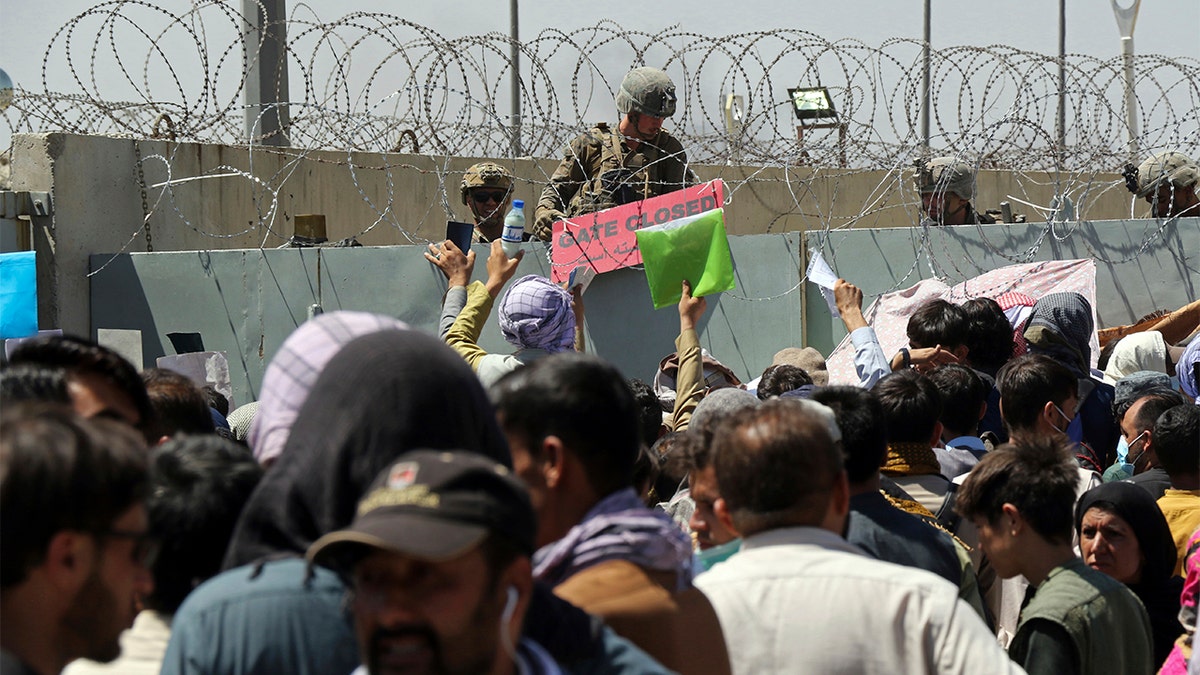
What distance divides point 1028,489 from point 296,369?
1779mm

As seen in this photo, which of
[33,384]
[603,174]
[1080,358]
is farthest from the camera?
[603,174]

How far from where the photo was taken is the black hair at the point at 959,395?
14.1ft

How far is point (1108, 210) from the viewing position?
47.8 ft

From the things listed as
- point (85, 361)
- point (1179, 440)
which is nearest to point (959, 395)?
point (1179, 440)

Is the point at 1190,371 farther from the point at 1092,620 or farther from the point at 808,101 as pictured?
the point at 808,101

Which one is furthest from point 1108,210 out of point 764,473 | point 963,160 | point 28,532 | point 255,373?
point 28,532

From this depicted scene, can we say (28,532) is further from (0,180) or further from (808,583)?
(0,180)

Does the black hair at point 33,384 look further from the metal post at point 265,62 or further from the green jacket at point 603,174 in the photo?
the metal post at point 265,62


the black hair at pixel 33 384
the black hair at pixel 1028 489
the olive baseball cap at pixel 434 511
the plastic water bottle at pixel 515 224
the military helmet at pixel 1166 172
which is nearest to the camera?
the olive baseball cap at pixel 434 511

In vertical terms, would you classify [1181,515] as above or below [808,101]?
below

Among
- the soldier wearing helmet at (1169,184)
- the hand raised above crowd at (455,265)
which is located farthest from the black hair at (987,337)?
the soldier wearing helmet at (1169,184)

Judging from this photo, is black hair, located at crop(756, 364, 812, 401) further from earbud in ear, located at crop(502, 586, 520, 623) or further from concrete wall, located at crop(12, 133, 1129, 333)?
earbud in ear, located at crop(502, 586, 520, 623)

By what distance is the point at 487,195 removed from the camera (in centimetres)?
758

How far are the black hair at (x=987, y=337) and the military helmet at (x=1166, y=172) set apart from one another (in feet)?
10.3
